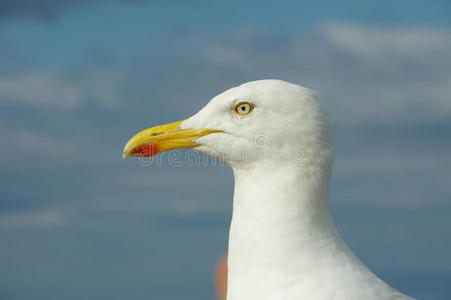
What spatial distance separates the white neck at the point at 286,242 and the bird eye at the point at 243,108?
0.59 meters

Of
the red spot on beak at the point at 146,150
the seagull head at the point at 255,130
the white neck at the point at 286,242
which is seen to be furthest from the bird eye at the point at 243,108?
the red spot on beak at the point at 146,150

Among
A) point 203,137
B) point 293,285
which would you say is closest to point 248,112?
point 203,137

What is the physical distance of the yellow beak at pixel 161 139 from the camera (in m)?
7.49

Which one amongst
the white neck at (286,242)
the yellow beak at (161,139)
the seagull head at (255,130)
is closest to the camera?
the white neck at (286,242)

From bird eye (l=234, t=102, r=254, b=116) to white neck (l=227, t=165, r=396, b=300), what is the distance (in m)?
0.59

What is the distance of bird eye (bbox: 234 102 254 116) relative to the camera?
7.25 m

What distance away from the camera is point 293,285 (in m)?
6.67

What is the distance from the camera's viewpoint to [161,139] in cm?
757

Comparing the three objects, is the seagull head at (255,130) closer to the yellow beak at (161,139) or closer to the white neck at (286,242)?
the yellow beak at (161,139)

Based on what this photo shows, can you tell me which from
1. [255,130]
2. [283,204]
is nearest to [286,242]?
[283,204]

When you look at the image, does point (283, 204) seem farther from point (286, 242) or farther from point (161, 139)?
point (161, 139)

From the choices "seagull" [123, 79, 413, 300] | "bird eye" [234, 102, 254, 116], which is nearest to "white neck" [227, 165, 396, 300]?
"seagull" [123, 79, 413, 300]

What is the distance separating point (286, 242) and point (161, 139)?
1.70 meters

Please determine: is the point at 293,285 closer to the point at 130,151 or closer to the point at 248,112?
the point at 248,112
